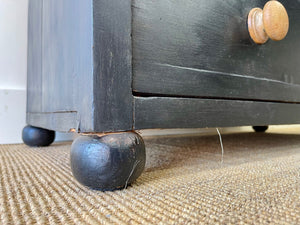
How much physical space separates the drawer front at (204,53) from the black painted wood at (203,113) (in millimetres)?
17

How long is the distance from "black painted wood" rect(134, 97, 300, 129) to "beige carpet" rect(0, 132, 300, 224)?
0.10 meters

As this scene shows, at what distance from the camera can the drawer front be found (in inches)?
16.7

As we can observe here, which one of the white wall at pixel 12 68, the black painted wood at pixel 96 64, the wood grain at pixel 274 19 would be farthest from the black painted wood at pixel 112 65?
the white wall at pixel 12 68

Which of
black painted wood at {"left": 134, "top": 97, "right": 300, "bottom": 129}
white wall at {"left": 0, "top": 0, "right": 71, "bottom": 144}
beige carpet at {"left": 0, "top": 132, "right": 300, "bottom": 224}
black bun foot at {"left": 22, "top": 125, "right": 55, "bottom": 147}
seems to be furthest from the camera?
white wall at {"left": 0, "top": 0, "right": 71, "bottom": 144}

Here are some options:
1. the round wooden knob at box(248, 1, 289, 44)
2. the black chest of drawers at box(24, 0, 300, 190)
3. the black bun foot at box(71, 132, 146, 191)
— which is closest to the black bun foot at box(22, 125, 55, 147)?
the black chest of drawers at box(24, 0, 300, 190)

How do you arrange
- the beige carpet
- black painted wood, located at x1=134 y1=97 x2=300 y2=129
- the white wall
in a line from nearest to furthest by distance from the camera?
the beige carpet
black painted wood, located at x1=134 y1=97 x2=300 y2=129
the white wall

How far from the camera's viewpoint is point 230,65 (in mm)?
547

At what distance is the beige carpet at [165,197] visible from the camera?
27cm

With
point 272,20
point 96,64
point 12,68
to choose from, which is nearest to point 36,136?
point 12,68

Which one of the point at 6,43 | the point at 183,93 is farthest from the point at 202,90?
the point at 6,43

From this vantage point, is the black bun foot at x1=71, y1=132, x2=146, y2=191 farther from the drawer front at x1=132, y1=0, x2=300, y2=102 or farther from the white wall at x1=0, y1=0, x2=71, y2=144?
the white wall at x1=0, y1=0, x2=71, y2=144

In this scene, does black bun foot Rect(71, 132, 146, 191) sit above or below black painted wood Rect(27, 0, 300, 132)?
below

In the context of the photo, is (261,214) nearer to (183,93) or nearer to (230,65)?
(183,93)

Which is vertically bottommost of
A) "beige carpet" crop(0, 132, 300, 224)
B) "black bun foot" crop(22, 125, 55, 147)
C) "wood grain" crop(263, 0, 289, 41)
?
"beige carpet" crop(0, 132, 300, 224)
